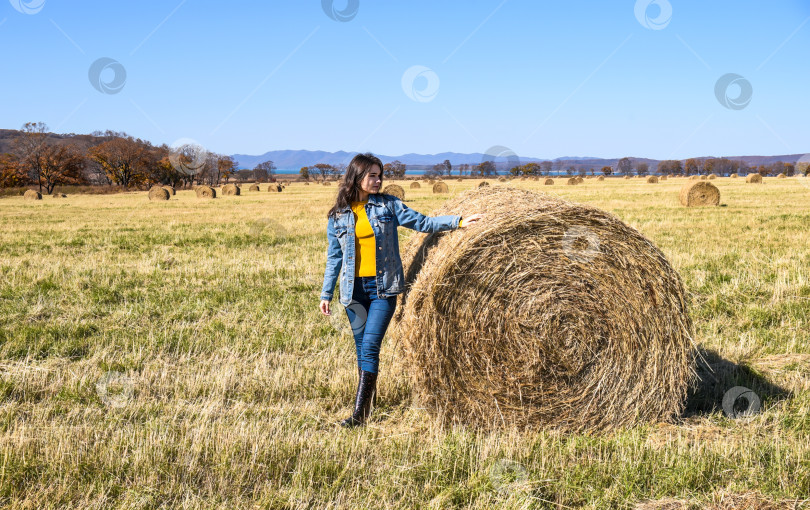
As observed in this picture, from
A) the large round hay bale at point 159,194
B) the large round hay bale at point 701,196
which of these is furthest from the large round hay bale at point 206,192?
the large round hay bale at point 701,196

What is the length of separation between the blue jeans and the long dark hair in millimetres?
630

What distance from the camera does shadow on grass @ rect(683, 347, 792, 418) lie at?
4.98m

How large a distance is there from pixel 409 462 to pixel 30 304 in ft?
21.7

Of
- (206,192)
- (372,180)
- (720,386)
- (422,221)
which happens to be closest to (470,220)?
(422,221)

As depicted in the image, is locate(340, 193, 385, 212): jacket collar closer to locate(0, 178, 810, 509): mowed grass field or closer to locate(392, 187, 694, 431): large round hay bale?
locate(392, 187, 694, 431): large round hay bale

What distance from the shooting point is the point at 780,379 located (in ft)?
17.6

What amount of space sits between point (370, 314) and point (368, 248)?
0.53 m

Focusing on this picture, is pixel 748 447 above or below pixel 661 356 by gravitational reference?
below

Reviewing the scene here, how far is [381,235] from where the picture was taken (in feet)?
15.4

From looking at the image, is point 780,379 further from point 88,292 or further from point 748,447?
point 88,292

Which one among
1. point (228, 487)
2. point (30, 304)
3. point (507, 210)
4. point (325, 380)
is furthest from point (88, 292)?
point (507, 210)

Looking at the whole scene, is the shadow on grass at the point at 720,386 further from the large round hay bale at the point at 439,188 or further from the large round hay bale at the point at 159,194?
the large round hay bale at the point at 159,194

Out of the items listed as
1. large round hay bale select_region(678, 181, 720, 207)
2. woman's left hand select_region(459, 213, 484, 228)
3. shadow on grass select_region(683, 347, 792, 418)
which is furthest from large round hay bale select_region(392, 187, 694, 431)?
large round hay bale select_region(678, 181, 720, 207)

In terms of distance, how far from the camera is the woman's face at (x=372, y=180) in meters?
4.62
